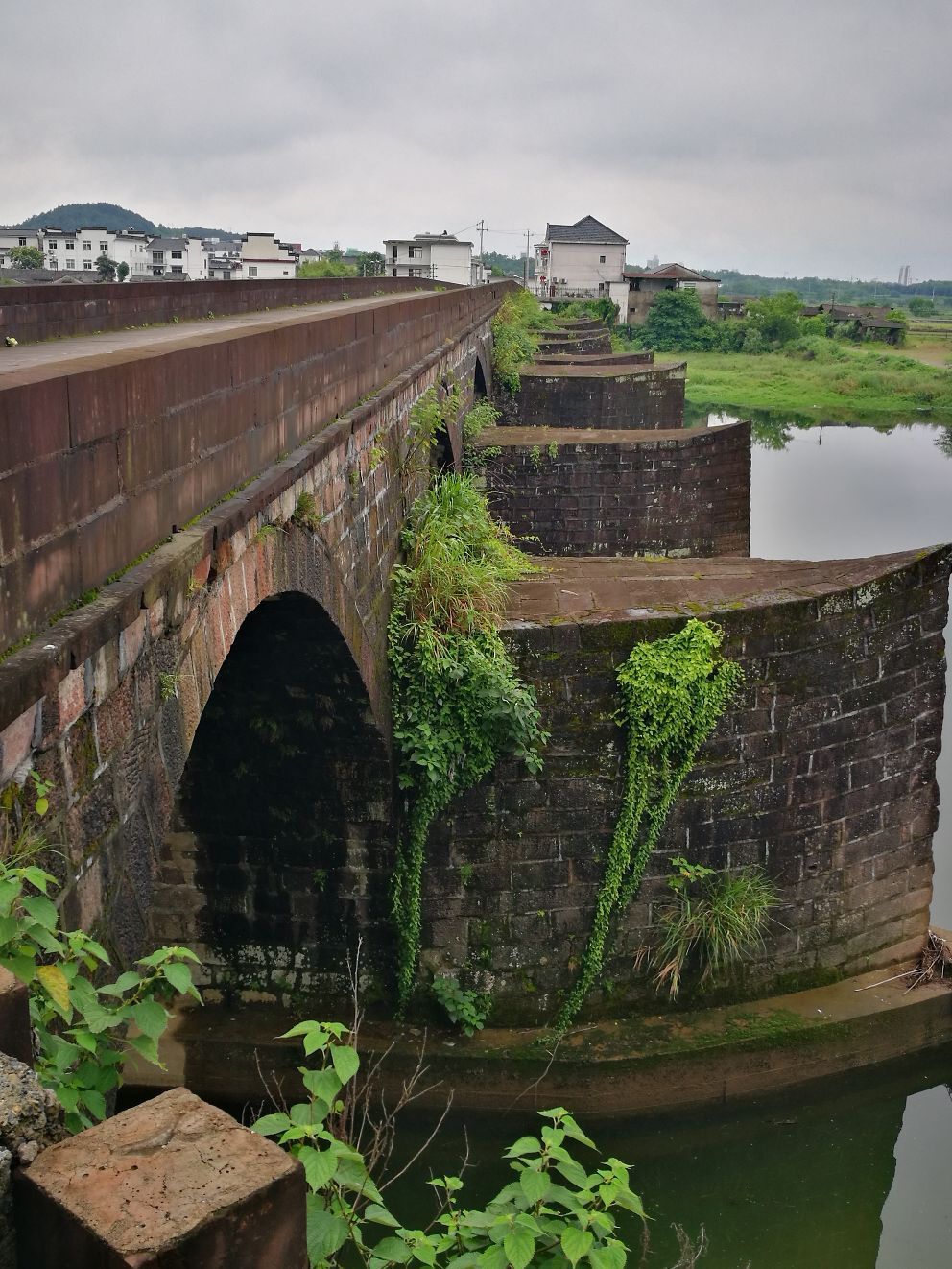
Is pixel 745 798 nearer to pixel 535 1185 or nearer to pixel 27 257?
pixel 535 1185

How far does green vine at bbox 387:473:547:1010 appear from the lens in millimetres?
7352

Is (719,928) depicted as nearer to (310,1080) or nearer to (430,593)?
(430,593)

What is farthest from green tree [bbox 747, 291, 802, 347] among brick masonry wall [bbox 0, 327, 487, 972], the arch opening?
brick masonry wall [bbox 0, 327, 487, 972]

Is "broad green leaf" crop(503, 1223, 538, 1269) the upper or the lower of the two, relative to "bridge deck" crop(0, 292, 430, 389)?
lower

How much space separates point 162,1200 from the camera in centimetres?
190

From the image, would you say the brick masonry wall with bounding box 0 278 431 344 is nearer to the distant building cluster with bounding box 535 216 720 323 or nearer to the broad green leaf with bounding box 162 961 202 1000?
the broad green leaf with bounding box 162 961 202 1000

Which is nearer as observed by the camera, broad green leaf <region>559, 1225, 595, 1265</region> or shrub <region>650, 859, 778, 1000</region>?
broad green leaf <region>559, 1225, 595, 1265</region>

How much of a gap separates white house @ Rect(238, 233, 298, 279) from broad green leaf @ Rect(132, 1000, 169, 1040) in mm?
54088

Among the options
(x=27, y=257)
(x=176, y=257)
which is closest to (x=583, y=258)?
(x=176, y=257)

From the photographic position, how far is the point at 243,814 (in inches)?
307

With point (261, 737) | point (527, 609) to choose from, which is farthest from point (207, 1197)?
point (527, 609)

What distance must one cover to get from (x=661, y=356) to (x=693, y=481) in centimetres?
4277

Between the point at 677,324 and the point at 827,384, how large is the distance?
47.9ft

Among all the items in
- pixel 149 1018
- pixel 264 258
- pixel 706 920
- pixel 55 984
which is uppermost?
pixel 264 258
